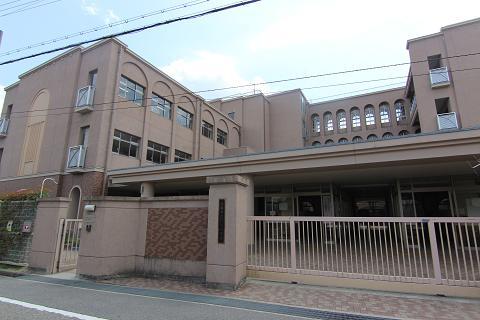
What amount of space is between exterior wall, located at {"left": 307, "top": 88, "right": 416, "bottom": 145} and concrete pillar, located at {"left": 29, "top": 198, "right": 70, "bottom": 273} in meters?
26.4

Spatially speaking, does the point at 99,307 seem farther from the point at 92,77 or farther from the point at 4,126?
the point at 4,126

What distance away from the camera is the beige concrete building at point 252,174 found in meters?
7.49

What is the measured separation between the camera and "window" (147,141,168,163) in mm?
20131

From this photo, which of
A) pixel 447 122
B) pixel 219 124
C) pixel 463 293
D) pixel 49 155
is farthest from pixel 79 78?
pixel 447 122

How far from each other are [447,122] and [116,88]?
20.4m

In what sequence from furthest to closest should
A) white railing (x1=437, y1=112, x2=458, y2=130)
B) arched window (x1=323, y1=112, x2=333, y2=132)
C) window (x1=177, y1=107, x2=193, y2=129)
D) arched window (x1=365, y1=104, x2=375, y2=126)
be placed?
1. arched window (x1=323, y1=112, x2=333, y2=132)
2. arched window (x1=365, y1=104, x2=375, y2=126)
3. window (x1=177, y1=107, x2=193, y2=129)
4. white railing (x1=437, y1=112, x2=458, y2=130)

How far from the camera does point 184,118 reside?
79.8ft

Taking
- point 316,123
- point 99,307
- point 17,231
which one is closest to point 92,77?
point 17,231

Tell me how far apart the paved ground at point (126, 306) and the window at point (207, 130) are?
20310 mm

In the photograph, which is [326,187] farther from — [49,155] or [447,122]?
[49,155]

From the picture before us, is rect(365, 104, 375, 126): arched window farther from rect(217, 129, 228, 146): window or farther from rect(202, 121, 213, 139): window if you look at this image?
rect(202, 121, 213, 139): window

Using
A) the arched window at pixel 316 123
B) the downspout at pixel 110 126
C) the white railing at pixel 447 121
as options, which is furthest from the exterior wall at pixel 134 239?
the arched window at pixel 316 123

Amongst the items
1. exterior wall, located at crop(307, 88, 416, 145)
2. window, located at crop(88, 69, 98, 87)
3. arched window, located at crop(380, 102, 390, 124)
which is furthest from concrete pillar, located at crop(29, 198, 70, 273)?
arched window, located at crop(380, 102, 390, 124)

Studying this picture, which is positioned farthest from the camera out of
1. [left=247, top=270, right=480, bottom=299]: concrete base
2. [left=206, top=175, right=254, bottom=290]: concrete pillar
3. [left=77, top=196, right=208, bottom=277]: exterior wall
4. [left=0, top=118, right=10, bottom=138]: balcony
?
[left=0, top=118, right=10, bottom=138]: balcony
